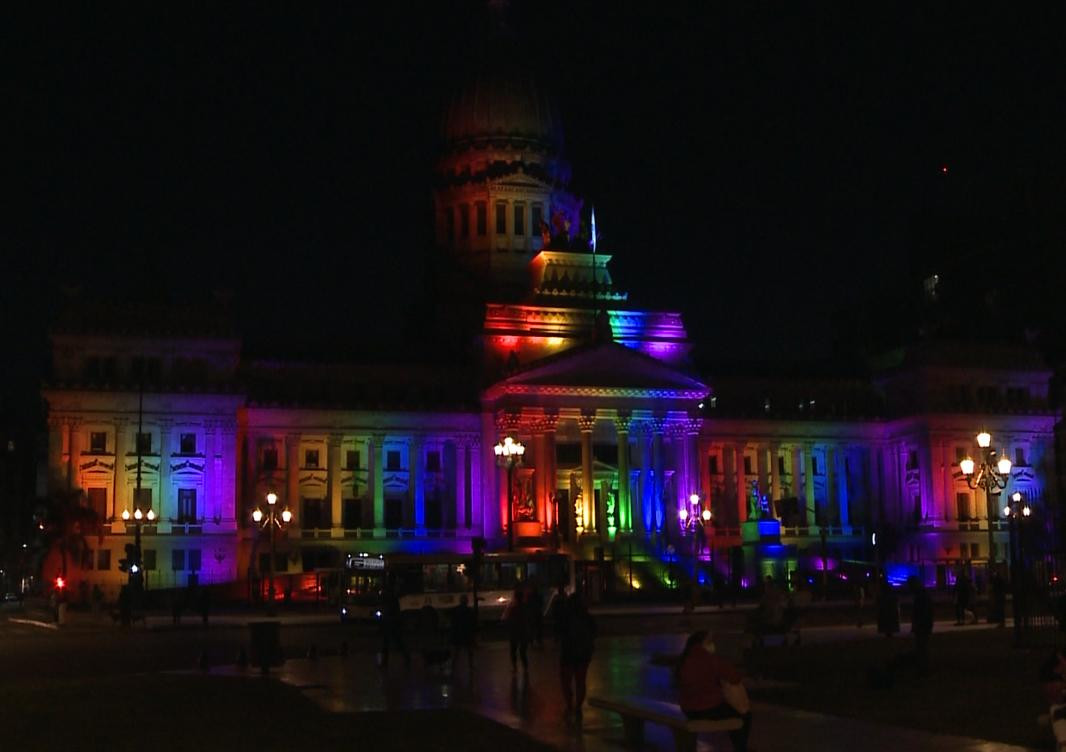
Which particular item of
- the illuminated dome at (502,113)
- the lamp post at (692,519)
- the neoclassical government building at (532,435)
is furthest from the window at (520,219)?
the lamp post at (692,519)

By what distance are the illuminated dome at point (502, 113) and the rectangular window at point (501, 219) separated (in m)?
5.49

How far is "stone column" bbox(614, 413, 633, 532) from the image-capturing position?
9531 cm

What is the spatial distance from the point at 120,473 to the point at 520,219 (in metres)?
38.6

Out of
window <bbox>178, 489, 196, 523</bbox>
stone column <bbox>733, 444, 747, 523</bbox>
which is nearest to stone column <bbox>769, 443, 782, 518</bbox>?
stone column <bbox>733, 444, 747, 523</bbox>

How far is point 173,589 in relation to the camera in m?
85.5

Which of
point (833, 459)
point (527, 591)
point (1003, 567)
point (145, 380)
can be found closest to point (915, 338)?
point (833, 459)

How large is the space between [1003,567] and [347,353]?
4668cm

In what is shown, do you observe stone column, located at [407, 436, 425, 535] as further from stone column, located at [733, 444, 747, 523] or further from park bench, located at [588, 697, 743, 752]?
park bench, located at [588, 697, 743, 752]

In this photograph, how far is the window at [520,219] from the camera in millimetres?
111875

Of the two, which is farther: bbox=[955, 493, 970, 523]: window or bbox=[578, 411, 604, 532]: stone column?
bbox=[955, 493, 970, 523]: window

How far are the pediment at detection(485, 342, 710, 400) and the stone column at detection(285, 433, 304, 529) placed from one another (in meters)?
13.5

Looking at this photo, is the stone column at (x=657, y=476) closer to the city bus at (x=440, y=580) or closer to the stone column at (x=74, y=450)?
the city bus at (x=440, y=580)

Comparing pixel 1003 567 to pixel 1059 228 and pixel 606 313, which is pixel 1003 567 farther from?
pixel 606 313

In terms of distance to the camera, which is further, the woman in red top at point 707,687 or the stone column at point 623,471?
the stone column at point 623,471
